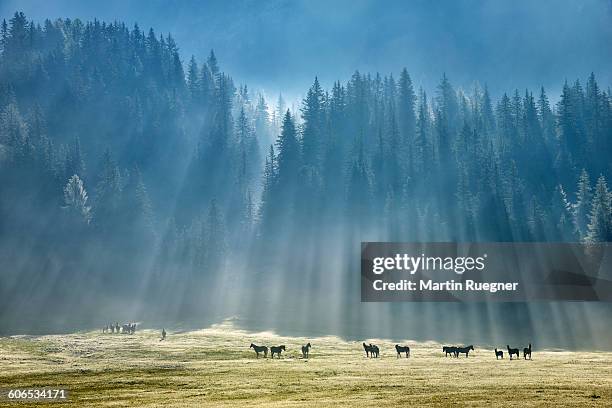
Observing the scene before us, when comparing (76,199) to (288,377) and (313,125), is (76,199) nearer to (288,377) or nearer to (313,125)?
(313,125)

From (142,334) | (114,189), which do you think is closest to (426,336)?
(142,334)

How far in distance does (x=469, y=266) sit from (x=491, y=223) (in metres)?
22.0

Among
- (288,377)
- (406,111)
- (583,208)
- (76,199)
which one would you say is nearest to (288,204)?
(76,199)

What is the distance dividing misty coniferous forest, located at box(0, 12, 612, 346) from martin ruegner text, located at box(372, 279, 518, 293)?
435 cm

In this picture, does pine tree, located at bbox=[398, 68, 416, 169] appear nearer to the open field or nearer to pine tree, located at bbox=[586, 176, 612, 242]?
pine tree, located at bbox=[586, 176, 612, 242]

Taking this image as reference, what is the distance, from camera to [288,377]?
47.9m

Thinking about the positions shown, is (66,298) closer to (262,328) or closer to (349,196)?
(262,328)

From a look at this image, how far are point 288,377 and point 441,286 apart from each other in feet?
207

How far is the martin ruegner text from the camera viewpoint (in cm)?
10131

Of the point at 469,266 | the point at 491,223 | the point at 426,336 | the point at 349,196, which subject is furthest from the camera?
the point at 349,196

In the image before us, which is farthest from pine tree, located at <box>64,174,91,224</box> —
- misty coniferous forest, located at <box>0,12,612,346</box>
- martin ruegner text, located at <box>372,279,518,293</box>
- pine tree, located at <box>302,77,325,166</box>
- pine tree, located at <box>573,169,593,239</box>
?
pine tree, located at <box>573,169,593,239</box>

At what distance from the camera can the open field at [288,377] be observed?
123 feet

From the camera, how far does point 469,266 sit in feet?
361

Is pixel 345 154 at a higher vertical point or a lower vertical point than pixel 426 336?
higher
